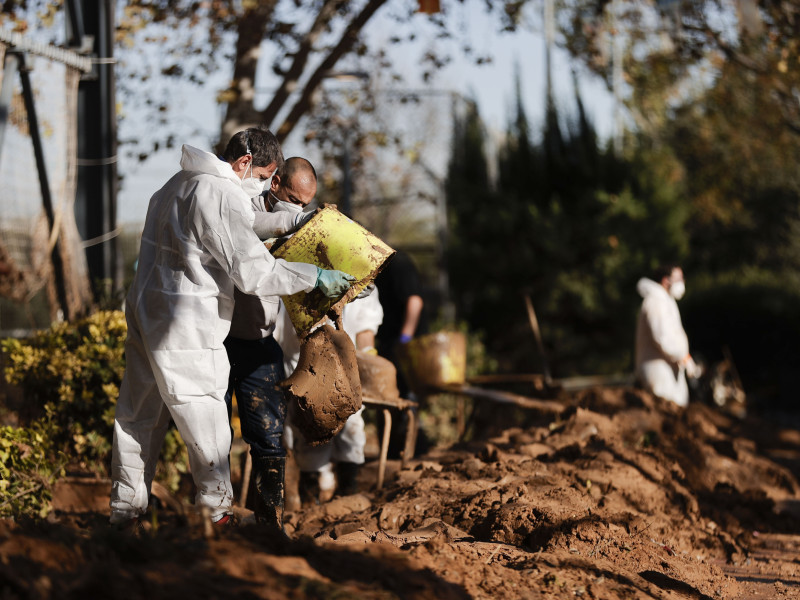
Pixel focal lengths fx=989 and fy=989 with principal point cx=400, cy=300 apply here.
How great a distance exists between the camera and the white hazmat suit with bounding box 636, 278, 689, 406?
8828 mm

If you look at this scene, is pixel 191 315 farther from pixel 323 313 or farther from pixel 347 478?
pixel 347 478

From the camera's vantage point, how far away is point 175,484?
612cm

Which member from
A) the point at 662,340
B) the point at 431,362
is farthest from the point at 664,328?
the point at 431,362

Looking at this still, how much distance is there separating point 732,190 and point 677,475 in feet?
67.9

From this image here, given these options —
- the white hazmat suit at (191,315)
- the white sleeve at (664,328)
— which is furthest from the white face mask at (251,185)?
the white sleeve at (664,328)

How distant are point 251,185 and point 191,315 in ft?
2.50

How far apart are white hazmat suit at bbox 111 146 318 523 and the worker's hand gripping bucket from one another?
3.52 m

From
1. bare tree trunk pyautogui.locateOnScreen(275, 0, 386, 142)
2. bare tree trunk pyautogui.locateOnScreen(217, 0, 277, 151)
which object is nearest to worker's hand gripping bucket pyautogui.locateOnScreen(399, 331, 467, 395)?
bare tree trunk pyautogui.locateOnScreen(275, 0, 386, 142)

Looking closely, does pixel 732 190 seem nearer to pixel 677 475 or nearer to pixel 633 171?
pixel 633 171

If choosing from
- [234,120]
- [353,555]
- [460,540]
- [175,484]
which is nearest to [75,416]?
[175,484]

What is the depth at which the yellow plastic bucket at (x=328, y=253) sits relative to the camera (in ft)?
14.5

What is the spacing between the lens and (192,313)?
4.20 metres

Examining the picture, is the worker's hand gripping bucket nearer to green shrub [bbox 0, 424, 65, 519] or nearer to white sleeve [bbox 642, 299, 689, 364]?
white sleeve [bbox 642, 299, 689, 364]

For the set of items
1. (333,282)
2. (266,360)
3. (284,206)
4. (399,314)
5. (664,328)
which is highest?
(284,206)
